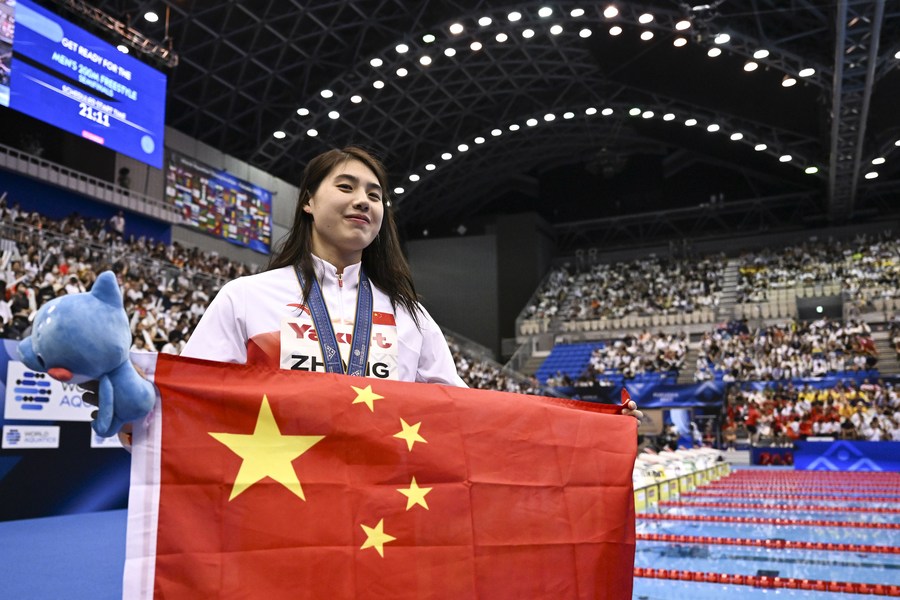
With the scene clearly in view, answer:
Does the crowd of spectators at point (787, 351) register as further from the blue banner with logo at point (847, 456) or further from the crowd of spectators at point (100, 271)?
the crowd of spectators at point (100, 271)

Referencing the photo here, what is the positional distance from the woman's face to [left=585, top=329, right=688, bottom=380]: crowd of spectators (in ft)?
75.8

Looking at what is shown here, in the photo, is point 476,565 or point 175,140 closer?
point 476,565

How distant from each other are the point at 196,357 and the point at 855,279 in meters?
29.1

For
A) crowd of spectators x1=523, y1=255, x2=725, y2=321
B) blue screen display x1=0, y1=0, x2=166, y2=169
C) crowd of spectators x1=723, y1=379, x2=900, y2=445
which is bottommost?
crowd of spectators x1=723, y1=379, x2=900, y2=445

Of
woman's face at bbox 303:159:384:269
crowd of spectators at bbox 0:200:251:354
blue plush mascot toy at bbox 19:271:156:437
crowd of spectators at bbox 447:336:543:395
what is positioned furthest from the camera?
crowd of spectators at bbox 447:336:543:395

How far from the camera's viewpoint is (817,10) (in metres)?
15.9

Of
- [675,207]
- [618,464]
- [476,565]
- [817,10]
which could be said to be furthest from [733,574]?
[675,207]

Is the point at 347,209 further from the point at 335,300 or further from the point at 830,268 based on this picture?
Result: the point at 830,268

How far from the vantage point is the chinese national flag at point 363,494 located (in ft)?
5.11

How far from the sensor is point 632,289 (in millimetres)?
31188

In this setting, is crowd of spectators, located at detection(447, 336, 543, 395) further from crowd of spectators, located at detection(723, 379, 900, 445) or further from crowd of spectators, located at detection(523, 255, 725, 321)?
crowd of spectators, located at detection(723, 379, 900, 445)

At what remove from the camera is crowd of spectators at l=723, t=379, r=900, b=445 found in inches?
726

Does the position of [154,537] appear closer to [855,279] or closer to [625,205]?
[855,279]

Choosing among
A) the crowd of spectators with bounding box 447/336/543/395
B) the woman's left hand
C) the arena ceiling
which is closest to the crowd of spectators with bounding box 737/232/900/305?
the arena ceiling
